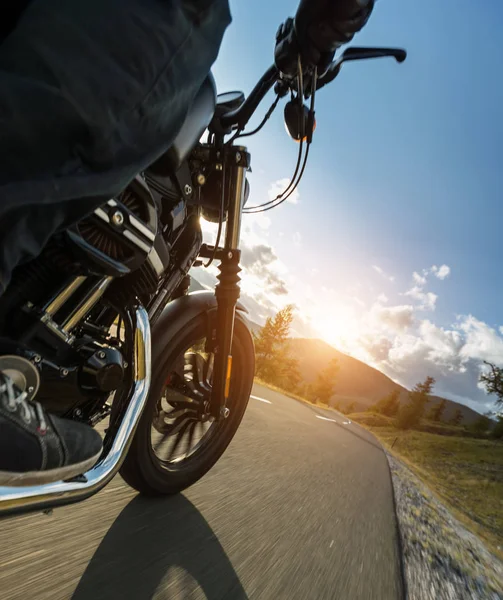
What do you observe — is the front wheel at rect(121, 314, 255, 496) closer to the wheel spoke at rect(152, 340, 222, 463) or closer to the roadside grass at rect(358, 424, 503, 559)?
the wheel spoke at rect(152, 340, 222, 463)

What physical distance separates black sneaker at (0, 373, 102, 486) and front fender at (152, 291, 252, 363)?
21.2 inches

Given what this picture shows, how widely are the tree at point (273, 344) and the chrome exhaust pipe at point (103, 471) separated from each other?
36139 mm

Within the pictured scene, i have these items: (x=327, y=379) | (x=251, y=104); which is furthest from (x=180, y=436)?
(x=327, y=379)

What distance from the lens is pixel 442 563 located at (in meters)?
1.83

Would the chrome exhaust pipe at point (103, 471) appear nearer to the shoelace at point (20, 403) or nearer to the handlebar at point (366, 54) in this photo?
the shoelace at point (20, 403)

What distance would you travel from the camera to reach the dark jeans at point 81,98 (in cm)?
61

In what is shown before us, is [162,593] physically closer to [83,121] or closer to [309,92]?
[83,121]

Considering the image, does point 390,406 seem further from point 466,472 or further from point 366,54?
point 366,54

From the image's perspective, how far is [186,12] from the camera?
2.45 feet

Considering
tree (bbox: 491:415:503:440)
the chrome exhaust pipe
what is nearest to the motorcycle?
the chrome exhaust pipe

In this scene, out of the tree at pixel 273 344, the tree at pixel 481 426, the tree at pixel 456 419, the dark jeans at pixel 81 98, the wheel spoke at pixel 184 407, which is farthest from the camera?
the tree at pixel 456 419

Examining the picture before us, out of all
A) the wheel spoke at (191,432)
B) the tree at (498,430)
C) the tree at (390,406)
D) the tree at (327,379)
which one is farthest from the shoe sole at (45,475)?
the tree at (390,406)

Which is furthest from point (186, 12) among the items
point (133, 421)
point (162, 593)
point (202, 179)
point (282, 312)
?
point (282, 312)

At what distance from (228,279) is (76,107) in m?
1.10
